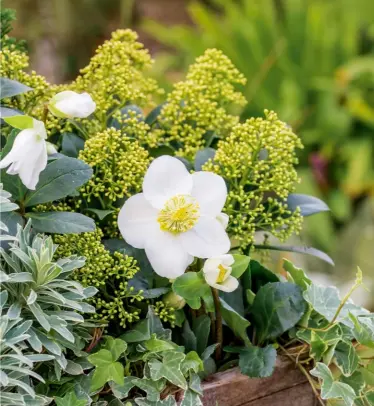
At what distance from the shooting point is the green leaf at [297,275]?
2.43 ft

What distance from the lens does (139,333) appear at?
26.4 inches

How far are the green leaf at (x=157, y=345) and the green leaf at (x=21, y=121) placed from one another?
9.1 inches

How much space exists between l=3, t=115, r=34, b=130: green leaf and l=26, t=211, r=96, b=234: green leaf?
0.09 m

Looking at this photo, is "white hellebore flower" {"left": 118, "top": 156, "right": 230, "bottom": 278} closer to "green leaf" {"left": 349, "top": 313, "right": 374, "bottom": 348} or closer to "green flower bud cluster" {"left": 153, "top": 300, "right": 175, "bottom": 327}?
"green flower bud cluster" {"left": 153, "top": 300, "right": 175, "bottom": 327}

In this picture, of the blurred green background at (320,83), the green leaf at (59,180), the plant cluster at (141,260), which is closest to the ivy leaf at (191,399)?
the plant cluster at (141,260)

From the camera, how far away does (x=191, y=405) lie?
637mm

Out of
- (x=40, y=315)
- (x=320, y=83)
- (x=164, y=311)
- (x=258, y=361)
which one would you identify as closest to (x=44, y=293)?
(x=40, y=315)

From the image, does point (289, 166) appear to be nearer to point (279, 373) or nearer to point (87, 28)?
point (279, 373)

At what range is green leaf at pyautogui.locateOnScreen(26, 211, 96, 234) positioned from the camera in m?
0.64

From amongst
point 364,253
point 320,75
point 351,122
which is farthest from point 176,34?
point 364,253

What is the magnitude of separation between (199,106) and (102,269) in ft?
0.80

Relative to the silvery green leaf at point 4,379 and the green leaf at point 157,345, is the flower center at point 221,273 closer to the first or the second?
the green leaf at point 157,345

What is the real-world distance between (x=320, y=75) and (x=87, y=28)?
74.9 inches

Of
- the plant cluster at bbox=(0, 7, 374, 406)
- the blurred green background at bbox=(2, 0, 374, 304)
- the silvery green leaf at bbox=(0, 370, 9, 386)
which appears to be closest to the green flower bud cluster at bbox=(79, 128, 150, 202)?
the plant cluster at bbox=(0, 7, 374, 406)
